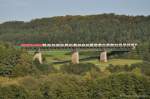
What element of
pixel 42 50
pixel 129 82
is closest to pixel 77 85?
pixel 129 82

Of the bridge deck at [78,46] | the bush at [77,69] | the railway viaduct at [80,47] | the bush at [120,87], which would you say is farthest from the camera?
the bridge deck at [78,46]

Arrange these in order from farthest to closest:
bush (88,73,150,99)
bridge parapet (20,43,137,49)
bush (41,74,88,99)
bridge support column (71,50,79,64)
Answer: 1. bridge parapet (20,43,137,49)
2. bridge support column (71,50,79,64)
3. bush (88,73,150,99)
4. bush (41,74,88,99)

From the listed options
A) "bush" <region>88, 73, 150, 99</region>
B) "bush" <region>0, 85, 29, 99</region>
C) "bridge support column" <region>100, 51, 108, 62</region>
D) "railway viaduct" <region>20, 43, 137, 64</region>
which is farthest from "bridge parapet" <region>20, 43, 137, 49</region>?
"bush" <region>0, 85, 29, 99</region>

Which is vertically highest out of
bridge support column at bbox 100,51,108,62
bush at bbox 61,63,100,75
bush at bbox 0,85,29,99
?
bush at bbox 0,85,29,99

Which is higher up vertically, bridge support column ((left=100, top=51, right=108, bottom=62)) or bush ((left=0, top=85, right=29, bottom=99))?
bush ((left=0, top=85, right=29, bottom=99))

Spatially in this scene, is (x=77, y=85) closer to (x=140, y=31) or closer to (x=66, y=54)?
(x=66, y=54)

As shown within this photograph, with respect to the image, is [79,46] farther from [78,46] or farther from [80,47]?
[80,47]

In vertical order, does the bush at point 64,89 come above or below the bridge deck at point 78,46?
below

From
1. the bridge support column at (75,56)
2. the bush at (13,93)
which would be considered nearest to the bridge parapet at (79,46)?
the bridge support column at (75,56)

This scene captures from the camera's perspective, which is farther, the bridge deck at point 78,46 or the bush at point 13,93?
the bridge deck at point 78,46

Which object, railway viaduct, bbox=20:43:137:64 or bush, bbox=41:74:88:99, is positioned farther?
railway viaduct, bbox=20:43:137:64

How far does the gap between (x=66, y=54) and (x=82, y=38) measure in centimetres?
2659

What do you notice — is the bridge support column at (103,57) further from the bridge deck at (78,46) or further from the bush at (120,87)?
the bush at (120,87)

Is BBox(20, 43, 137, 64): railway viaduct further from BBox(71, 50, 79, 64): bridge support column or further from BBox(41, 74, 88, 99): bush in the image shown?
BBox(41, 74, 88, 99): bush
